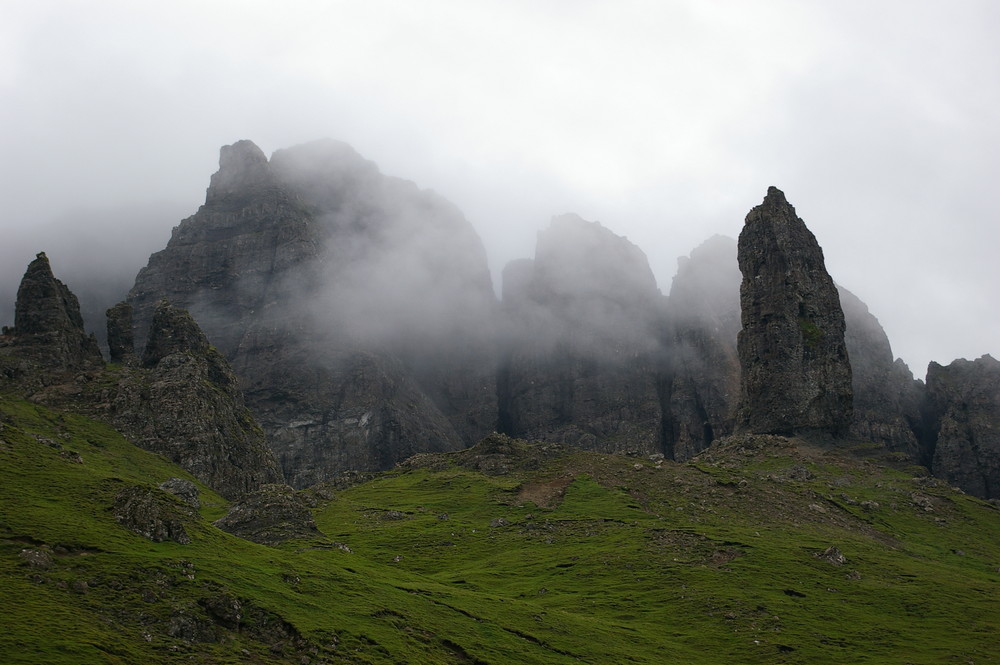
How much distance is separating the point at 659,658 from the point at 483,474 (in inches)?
3129

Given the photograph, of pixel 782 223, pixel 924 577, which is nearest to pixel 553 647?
pixel 924 577

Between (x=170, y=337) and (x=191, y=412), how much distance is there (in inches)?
1033

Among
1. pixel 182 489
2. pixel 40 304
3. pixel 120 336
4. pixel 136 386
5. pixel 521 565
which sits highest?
pixel 40 304

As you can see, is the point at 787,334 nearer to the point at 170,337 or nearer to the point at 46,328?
the point at 170,337

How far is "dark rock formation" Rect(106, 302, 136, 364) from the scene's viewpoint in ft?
510

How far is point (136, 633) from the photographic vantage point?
40438mm

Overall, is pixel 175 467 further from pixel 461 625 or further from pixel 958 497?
pixel 958 497

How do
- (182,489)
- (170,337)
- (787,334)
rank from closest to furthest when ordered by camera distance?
(182,489) < (170,337) < (787,334)

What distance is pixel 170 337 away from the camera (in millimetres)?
157625

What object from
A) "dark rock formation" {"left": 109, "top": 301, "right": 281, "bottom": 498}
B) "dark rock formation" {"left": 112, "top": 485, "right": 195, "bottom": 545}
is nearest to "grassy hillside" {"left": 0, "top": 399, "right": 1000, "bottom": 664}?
"dark rock formation" {"left": 112, "top": 485, "right": 195, "bottom": 545}

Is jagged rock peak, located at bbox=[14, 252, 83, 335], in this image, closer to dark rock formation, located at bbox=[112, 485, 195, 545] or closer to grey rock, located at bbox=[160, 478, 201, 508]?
grey rock, located at bbox=[160, 478, 201, 508]

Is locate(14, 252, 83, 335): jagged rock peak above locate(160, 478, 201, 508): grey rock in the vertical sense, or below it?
above

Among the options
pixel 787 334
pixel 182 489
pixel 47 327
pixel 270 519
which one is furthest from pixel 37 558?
pixel 787 334

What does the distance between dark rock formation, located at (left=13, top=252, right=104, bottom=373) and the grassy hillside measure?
20.5m
